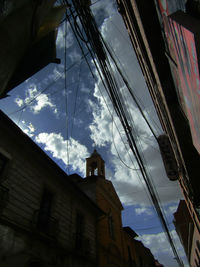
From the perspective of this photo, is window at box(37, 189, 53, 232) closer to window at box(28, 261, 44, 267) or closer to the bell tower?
window at box(28, 261, 44, 267)

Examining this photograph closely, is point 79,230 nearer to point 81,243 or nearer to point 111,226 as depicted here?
point 81,243

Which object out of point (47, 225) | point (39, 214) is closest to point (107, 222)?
point (47, 225)

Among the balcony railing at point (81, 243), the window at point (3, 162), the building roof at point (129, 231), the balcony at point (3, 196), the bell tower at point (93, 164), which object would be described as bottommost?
the balcony railing at point (81, 243)

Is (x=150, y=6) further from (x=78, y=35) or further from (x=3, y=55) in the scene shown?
(x=3, y=55)

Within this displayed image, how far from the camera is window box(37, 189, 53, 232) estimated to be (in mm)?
7850

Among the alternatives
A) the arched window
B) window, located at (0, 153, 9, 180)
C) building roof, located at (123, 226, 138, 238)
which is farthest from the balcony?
building roof, located at (123, 226, 138, 238)

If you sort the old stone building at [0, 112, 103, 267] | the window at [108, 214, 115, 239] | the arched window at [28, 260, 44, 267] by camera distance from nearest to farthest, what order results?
the old stone building at [0, 112, 103, 267] → the arched window at [28, 260, 44, 267] → the window at [108, 214, 115, 239]

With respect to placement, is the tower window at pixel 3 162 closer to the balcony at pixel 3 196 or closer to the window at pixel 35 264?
the balcony at pixel 3 196

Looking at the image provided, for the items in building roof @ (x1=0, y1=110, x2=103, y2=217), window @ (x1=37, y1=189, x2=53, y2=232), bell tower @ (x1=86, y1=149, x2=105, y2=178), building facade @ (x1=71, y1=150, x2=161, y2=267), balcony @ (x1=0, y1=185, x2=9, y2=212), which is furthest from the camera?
bell tower @ (x1=86, y1=149, x2=105, y2=178)

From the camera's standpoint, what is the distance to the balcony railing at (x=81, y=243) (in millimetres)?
9602

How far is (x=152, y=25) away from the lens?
4941 mm

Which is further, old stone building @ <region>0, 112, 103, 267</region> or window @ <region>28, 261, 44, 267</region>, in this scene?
window @ <region>28, 261, 44, 267</region>

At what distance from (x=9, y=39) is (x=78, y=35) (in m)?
2.68

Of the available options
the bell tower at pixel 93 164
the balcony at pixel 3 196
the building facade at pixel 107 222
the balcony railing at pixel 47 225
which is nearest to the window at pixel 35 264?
the balcony railing at pixel 47 225
